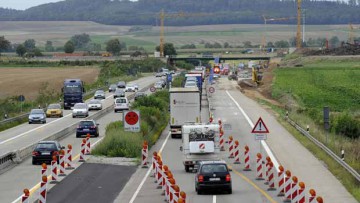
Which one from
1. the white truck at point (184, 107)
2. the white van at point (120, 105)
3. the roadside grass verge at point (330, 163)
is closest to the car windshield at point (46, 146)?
the roadside grass verge at point (330, 163)

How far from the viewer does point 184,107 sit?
53812 mm

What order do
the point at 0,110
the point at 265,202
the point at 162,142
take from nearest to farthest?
the point at 265,202 < the point at 162,142 < the point at 0,110

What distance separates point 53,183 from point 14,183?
2030mm

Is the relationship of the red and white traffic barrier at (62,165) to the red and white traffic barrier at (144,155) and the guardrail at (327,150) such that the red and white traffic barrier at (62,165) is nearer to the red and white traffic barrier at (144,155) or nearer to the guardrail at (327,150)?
the red and white traffic barrier at (144,155)

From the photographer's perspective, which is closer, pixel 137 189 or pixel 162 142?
pixel 137 189

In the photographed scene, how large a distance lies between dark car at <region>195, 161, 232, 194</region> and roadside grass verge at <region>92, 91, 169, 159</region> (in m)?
12.0

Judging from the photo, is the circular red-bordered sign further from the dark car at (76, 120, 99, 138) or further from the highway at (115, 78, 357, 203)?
the dark car at (76, 120, 99, 138)

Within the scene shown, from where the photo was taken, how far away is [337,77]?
117m

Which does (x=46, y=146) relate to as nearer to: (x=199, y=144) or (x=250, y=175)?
(x=199, y=144)

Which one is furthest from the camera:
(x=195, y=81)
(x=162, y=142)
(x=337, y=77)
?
(x=337, y=77)

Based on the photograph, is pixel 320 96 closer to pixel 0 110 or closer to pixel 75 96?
pixel 75 96

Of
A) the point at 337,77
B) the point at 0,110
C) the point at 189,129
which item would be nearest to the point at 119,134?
the point at 189,129

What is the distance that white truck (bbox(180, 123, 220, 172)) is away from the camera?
122ft

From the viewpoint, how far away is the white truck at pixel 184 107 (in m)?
53.7
